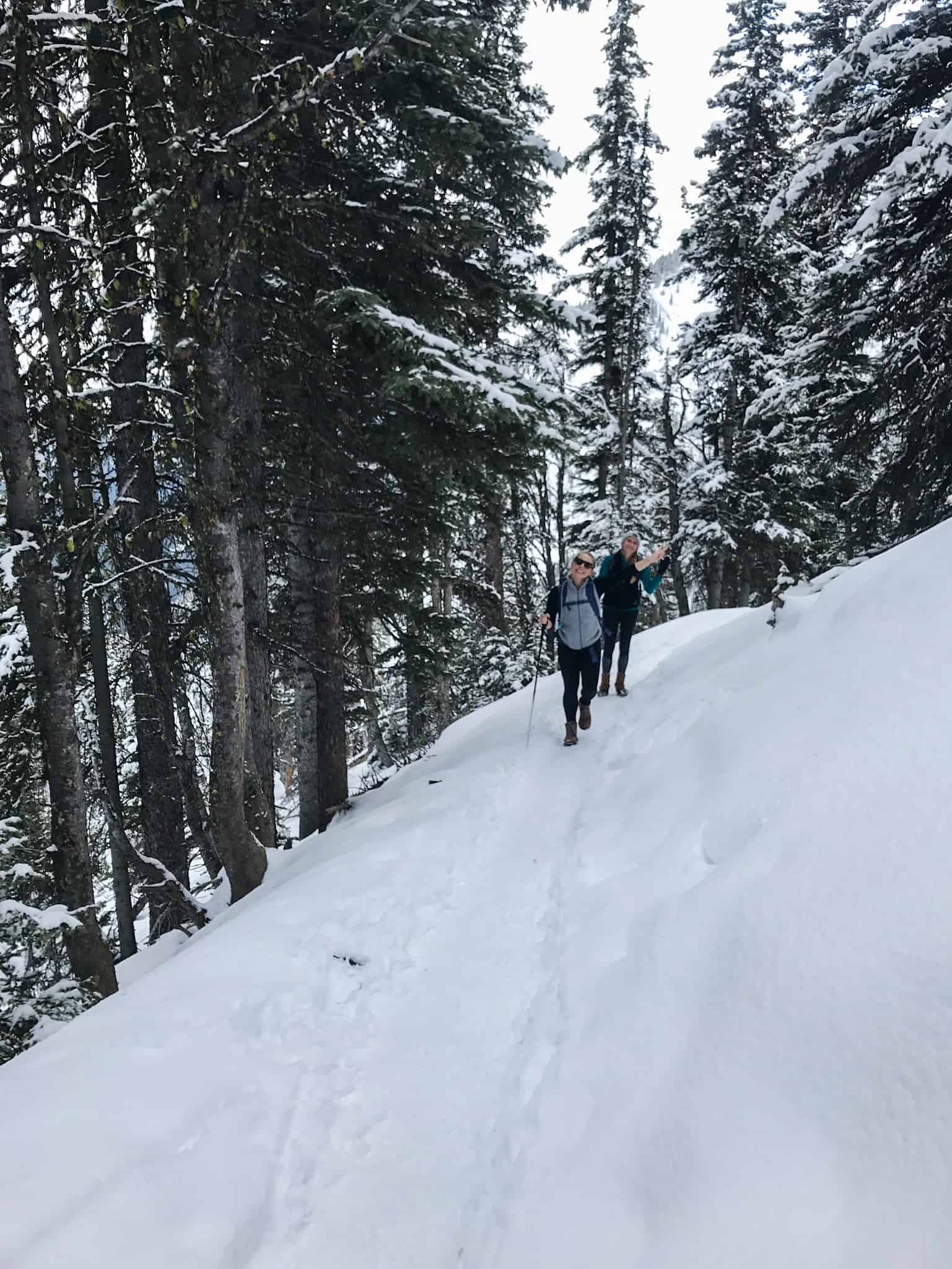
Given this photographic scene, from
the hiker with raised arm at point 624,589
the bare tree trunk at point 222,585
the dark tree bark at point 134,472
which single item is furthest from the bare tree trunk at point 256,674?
the hiker with raised arm at point 624,589

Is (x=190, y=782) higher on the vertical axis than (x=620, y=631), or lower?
lower

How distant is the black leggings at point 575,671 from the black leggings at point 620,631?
1.14 meters

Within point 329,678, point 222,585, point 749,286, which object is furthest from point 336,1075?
point 749,286

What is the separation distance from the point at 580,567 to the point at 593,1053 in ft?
17.4

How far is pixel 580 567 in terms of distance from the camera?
7.64m

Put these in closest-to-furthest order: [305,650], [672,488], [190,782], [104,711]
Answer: [104,711] < [190,782] < [305,650] < [672,488]

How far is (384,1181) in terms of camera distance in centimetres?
279

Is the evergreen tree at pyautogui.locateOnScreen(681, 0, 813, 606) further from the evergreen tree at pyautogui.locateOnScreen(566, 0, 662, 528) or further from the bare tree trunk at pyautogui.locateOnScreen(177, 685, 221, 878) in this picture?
the bare tree trunk at pyautogui.locateOnScreen(177, 685, 221, 878)

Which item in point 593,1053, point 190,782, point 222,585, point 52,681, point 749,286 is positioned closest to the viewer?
point 593,1053

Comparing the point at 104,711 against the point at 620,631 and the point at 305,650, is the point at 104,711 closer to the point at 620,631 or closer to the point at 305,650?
the point at 305,650

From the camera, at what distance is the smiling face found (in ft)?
25.0

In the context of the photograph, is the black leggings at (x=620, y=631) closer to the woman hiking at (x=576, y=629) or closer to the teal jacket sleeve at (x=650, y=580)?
the teal jacket sleeve at (x=650, y=580)

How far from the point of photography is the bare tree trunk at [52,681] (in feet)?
17.0

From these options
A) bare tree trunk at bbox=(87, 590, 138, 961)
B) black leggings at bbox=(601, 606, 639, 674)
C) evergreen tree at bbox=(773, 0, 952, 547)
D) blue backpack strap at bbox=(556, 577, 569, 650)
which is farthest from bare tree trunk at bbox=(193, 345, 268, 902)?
evergreen tree at bbox=(773, 0, 952, 547)
